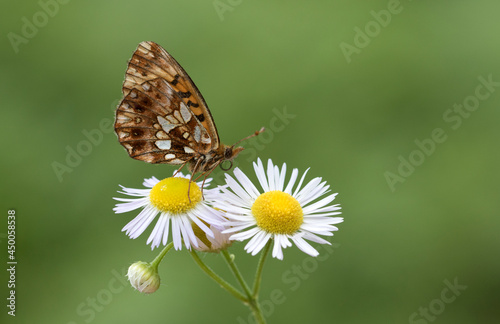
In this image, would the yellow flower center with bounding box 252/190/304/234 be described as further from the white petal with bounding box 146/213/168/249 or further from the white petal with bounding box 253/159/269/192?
the white petal with bounding box 146/213/168/249

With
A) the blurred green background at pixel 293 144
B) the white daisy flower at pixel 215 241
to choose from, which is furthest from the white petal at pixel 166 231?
the blurred green background at pixel 293 144

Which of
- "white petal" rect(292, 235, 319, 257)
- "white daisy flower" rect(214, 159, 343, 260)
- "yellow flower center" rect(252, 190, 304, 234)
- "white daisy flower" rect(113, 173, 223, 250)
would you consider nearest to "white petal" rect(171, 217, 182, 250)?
"white daisy flower" rect(113, 173, 223, 250)

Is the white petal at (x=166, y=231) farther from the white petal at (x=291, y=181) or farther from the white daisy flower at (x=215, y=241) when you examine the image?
the white petal at (x=291, y=181)

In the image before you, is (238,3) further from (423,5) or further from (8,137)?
(8,137)

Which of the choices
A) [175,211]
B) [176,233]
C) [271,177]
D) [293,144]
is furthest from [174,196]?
[293,144]

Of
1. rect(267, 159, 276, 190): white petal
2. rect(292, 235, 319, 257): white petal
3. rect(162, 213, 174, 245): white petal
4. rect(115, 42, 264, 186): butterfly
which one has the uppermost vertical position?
rect(115, 42, 264, 186): butterfly
